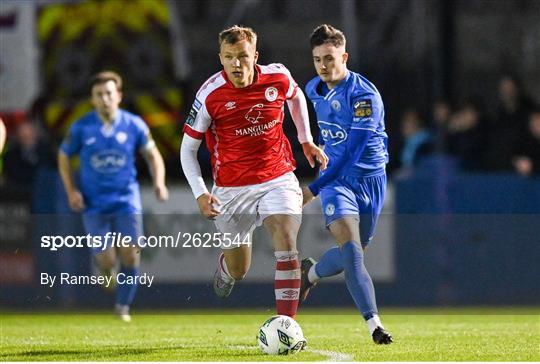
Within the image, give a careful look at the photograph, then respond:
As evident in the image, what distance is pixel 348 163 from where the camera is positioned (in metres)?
9.03

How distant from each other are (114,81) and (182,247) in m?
1.59

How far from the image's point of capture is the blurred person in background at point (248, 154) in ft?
28.5

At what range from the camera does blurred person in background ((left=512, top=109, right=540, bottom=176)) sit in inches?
529

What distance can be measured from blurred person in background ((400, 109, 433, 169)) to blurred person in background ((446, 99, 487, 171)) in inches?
9.1

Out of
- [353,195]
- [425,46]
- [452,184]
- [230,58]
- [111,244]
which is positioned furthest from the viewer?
[425,46]

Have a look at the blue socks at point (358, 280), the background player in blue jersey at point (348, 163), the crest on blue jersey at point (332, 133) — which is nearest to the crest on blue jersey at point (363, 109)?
the background player in blue jersey at point (348, 163)

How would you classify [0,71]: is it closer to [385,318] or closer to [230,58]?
[385,318]

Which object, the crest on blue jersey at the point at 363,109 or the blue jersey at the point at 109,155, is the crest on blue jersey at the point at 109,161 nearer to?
the blue jersey at the point at 109,155

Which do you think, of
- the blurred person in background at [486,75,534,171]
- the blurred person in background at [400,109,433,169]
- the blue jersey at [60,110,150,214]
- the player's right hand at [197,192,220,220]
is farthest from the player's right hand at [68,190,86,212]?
the blurred person in background at [486,75,534,171]

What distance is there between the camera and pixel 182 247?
12031 mm

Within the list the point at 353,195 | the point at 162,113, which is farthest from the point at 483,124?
the point at 353,195

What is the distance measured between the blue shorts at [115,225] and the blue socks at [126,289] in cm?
24

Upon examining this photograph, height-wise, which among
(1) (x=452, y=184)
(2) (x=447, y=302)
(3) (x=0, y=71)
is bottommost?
(2) (x=447, y=302)

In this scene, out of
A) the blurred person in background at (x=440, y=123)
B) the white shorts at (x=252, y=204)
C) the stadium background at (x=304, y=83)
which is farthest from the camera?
the blurred person in background at (x=440, y=123)
